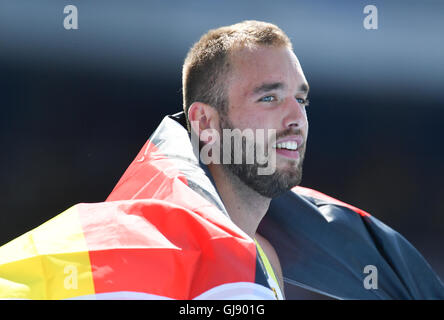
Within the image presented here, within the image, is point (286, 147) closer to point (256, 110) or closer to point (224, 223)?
point (256, 110)

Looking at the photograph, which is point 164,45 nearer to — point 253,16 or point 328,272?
point 253,16

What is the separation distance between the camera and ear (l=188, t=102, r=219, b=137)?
122 centimetres

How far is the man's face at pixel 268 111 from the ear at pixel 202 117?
0.02m

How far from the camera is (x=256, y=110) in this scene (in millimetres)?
1190

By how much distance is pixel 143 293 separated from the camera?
32.8 inches

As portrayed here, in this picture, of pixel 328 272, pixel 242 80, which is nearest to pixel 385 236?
A: pixel 328 272

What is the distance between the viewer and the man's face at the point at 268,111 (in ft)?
3.87
